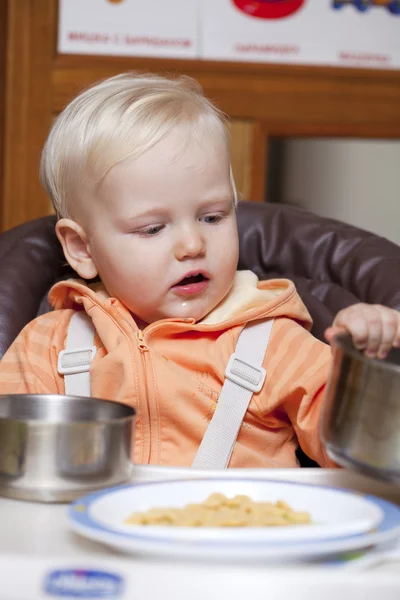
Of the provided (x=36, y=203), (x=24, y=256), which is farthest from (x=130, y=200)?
(x=36, y=203)

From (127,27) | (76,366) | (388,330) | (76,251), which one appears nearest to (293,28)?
(127,27)

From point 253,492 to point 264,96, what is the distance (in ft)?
6.99

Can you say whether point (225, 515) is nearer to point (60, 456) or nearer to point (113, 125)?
point (60, 456)

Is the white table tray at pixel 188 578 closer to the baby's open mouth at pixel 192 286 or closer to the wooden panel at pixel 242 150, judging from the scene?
the baby's open mouth at pixel 192 286

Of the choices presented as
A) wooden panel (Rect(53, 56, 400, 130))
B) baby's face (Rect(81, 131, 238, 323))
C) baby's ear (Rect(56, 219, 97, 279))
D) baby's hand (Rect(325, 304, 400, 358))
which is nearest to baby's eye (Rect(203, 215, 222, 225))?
baby's face (Rect(81, 131, 238, 323))

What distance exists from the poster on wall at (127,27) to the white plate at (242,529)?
2104 mm

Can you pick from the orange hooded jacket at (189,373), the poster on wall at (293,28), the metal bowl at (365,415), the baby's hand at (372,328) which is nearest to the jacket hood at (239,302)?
the orange hooded jacket at (189,373)

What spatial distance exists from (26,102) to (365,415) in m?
2.18

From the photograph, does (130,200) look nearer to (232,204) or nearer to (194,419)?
(232,204)

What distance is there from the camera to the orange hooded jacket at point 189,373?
48.9 inches

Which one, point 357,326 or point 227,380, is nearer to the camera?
point 357,326

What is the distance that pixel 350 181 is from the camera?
9.68 ft

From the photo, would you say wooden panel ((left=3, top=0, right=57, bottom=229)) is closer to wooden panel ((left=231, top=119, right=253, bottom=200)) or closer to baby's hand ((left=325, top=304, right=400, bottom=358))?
wooden panel ((left=231, top=119, right=253, bottom=200))

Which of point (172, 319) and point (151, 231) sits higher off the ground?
point (151, 231)
